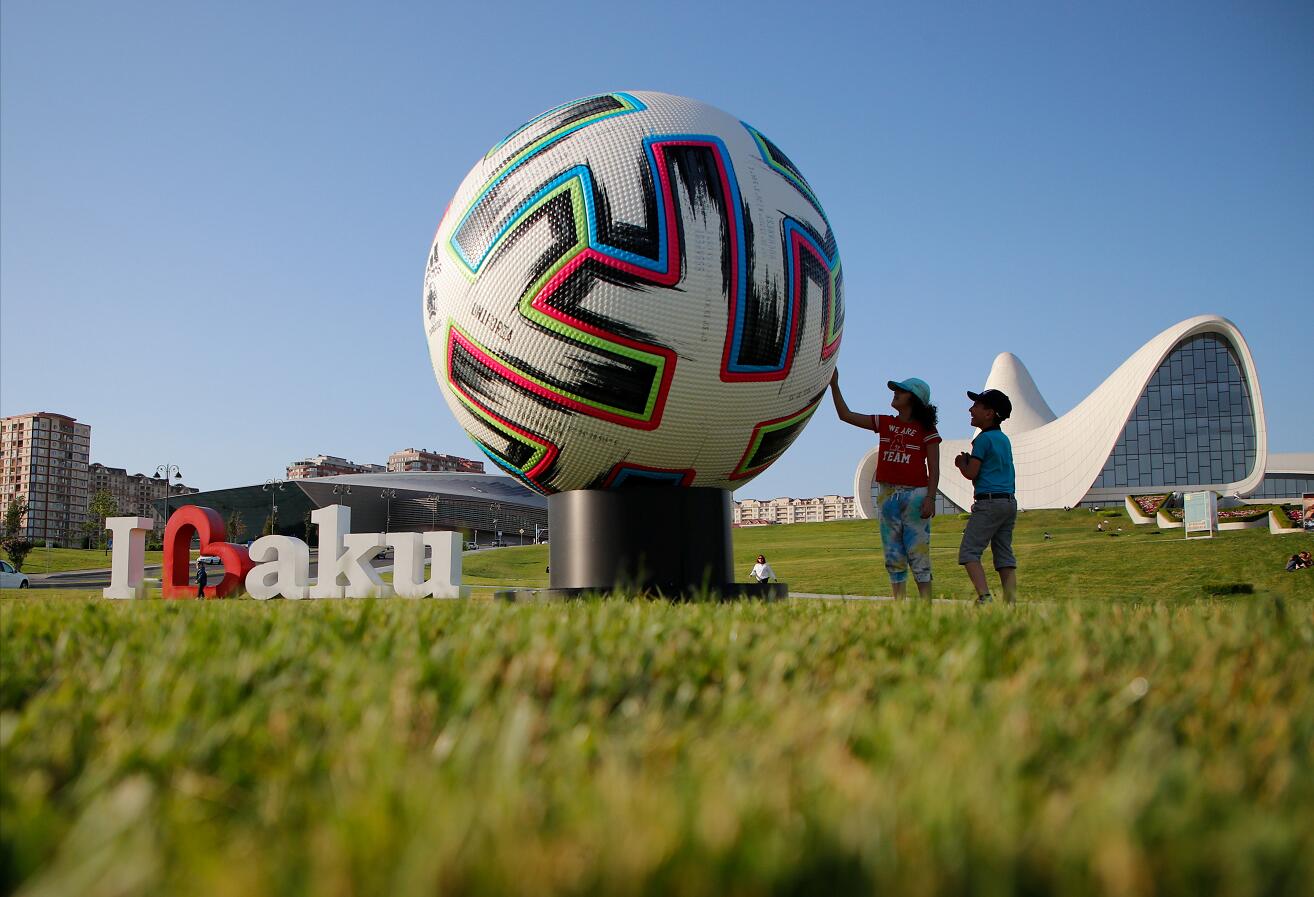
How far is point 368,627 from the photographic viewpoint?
3512 millimetres

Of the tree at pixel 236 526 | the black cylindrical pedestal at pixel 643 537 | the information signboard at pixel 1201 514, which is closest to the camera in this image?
the black cylindrical pedestal at pixel 643 537

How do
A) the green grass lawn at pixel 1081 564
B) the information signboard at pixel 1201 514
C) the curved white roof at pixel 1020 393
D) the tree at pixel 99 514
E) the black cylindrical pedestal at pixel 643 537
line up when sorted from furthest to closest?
the curved white roof at pixel 1020 393
the tree at pixel 99 514
the information signboard at pixel 1201 514
the green grass lawn at pixel 1081 564
the black cylindrical pedestal at pixel 643 537

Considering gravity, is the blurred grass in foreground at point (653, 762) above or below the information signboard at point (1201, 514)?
below

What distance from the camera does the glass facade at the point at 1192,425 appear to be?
75.1 metres

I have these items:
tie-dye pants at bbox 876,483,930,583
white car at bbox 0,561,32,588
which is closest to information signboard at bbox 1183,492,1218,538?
tie-dye pants at bbox 876,483,930,583

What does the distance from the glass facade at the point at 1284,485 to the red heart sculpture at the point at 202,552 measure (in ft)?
310

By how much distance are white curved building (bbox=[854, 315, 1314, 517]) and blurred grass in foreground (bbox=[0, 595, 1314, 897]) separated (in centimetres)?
7280

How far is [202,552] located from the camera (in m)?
16.9

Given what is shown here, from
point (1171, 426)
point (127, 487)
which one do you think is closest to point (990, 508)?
point (1171, 426)

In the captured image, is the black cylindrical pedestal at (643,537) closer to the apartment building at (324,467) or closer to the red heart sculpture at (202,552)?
the red heart sculpture at (202,552)

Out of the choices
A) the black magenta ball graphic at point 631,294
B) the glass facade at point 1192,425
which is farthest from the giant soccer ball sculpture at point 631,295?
the glass facade at point 1192,425

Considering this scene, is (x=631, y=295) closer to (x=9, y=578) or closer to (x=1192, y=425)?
(x=9, y=578)

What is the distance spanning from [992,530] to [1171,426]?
266ft

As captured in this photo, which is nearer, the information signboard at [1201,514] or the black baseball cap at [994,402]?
the black baseball cap at [994,402]
